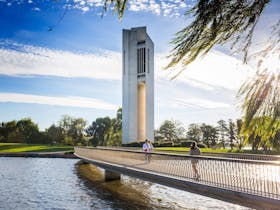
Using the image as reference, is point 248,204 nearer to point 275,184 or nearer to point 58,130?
point 275,184

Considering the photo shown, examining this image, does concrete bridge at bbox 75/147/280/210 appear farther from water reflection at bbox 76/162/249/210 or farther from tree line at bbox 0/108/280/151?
tree line at bbox 0/108/280/151

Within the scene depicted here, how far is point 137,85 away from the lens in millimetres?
48812

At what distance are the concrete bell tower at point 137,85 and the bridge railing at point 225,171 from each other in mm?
30202

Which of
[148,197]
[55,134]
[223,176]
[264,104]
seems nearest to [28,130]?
[55,134]

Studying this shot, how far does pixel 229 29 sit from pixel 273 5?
61 centimetres

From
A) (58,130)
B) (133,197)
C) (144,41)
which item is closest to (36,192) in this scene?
(133,197)

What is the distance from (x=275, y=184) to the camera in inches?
343

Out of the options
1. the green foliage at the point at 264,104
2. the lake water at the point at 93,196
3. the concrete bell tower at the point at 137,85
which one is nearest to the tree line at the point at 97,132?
the concrete bell tower at the point at 137,85

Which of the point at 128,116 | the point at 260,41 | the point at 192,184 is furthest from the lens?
the point at 128,116

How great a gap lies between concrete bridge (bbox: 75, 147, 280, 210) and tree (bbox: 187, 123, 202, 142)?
238ft

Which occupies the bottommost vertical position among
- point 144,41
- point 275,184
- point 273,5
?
point 275,184

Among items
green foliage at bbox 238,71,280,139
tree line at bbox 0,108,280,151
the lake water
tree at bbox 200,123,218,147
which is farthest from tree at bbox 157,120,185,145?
green foliage at bbox 238,71,280,139

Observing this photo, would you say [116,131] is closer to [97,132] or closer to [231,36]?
[97,132]

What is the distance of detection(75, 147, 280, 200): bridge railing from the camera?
8852 mm
